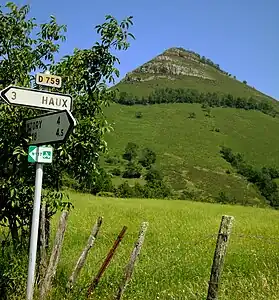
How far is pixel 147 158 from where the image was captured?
357ft

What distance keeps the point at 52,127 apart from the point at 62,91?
2.49 metres

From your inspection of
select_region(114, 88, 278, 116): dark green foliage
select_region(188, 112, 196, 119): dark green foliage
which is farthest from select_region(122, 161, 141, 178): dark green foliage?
select_region(114, 88, 278, 116): dark green foliage

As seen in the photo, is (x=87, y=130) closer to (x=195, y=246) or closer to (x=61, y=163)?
(x=61, y=163)

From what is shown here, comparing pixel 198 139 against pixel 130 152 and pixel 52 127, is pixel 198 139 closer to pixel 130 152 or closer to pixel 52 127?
pixel 130 152

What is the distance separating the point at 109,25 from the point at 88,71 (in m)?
0.90

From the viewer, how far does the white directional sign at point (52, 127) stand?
553 centimetres

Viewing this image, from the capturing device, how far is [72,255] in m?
13.8

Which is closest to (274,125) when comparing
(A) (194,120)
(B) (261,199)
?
(A) (194,120)

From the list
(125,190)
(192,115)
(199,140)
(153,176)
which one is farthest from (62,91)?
(192,115)

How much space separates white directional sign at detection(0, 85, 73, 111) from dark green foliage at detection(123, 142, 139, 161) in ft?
340

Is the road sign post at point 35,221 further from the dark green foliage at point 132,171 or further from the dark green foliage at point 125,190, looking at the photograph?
the dark green foliage at point 132,171

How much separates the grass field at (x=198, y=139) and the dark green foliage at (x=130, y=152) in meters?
1.74

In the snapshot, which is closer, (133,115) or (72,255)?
(72,255)

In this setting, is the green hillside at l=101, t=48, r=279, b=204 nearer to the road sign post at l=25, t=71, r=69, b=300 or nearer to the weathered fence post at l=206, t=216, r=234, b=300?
the road sign post at l=25, t=71, r=69, b=300
